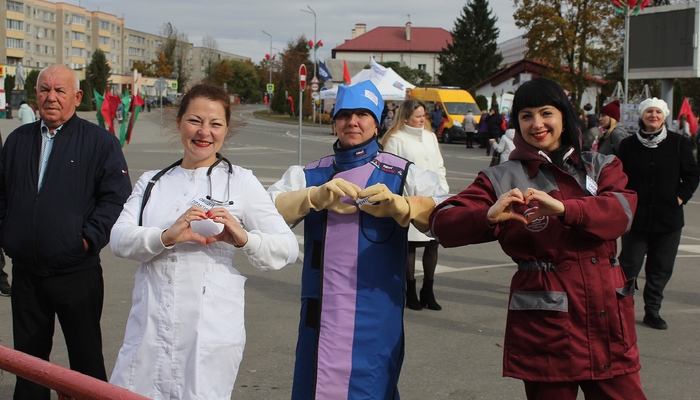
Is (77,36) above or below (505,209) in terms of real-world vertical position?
above

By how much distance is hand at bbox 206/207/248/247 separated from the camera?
2285 millimetres

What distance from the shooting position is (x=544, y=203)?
2.33 meters

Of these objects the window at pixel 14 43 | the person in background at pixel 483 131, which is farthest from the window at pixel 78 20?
the person in background at pixel 483 131

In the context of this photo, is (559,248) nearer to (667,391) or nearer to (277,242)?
(277,242)

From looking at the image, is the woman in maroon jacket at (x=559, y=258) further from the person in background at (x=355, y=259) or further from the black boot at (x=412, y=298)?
the black boot at (x=412, y=298)

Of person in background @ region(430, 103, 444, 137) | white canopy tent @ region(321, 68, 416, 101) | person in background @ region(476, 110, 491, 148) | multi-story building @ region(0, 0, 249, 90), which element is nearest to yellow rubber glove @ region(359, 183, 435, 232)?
person in background @ region(476, 110, 491, 148)

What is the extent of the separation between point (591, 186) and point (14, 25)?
4296 inches

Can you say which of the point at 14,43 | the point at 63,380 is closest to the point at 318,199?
the point at 63,380

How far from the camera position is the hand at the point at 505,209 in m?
2.33

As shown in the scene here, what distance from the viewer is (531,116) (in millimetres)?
2625

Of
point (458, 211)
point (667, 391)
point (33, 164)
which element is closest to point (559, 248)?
point (458, 211)

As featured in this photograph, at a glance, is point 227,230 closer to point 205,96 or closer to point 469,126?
point 205,96

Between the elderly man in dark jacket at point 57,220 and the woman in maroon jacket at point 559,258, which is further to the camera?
the elderly man in dark jacket at point 57,220

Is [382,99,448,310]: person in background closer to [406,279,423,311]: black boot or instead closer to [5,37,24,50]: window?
[406,279,423,311]: black boot
